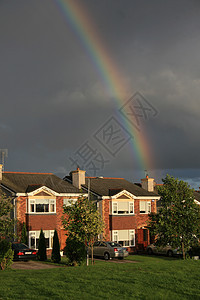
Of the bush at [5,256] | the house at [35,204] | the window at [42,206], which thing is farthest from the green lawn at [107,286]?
the window at [42,206]

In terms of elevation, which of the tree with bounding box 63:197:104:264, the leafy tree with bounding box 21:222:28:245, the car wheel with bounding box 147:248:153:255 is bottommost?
the car wheel with bounding box 147:248:153:255

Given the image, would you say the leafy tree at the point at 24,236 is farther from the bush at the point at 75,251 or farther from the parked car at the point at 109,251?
the bush at the point at 75,251

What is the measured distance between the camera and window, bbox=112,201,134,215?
41.4 m

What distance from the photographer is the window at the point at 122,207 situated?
1631 inches

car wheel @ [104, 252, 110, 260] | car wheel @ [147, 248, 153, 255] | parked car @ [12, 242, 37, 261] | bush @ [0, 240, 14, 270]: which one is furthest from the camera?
car wheel @ [147, 248, 153, 255]

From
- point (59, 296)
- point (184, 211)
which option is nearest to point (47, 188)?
point (184, 211)

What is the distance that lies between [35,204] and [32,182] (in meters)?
4.10

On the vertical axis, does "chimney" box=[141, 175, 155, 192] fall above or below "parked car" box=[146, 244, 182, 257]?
above

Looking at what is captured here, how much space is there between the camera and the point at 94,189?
140 feet

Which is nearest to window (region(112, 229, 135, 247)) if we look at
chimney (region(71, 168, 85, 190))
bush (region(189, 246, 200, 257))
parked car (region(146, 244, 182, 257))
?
parked car (region(146, 244, 182, 257))

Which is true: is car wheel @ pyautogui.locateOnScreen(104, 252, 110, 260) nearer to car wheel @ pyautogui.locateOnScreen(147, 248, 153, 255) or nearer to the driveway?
the driveway

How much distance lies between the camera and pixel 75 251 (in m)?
25.7

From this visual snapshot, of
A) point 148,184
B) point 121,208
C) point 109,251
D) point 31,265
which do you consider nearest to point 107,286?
point 31,265

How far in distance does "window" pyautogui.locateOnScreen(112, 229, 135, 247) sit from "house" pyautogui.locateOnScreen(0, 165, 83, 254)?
614 cm
